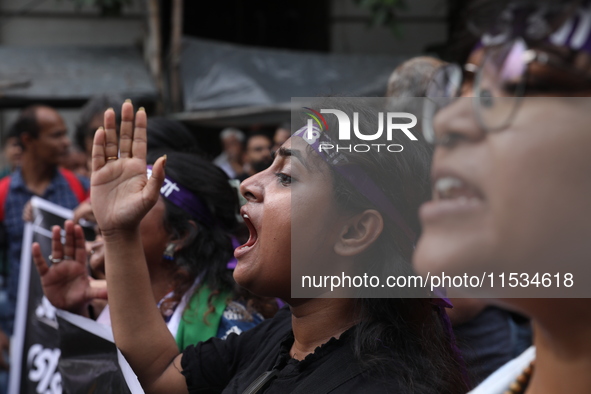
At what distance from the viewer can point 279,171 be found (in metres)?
1.75

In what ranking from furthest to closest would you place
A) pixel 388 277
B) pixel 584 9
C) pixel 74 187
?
pixel 74 187
pixel 388 277
pixel 584 9

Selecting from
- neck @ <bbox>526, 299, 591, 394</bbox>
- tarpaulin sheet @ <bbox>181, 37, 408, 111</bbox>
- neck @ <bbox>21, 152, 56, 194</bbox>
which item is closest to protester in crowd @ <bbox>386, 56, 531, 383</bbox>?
neck @ <bbox>526, 299, 591, 394</bbox>

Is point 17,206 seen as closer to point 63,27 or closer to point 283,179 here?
point 283,179

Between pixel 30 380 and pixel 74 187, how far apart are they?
190 centimetres

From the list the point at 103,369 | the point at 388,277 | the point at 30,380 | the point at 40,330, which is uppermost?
the point at 388,277

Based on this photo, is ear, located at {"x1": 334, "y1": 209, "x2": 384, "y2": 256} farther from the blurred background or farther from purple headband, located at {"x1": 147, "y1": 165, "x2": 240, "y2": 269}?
the blurred background

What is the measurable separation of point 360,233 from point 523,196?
0.87m

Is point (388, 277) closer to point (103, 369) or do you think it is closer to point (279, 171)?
point (279, 171)

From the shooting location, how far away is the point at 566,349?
92 cm

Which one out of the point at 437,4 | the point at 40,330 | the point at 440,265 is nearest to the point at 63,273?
the point at 40,330

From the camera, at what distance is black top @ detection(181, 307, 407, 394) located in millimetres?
1479

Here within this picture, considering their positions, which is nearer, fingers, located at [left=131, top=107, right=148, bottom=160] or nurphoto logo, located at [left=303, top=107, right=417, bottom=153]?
nurphoto logo, located at [left=303, top=107, right=417, bottom=153]

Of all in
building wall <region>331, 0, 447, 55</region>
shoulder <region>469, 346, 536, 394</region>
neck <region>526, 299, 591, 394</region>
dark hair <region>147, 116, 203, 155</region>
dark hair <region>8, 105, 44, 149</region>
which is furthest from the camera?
building wall <region>331, 0, 447, 55</region>

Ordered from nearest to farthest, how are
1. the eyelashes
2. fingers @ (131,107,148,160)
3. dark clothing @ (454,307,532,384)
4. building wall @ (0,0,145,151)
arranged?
the eyelashes, fingers @ (131,107,148,160), dark clothing @ (454,307,532,384), building wall @ (0,0,145,151)
